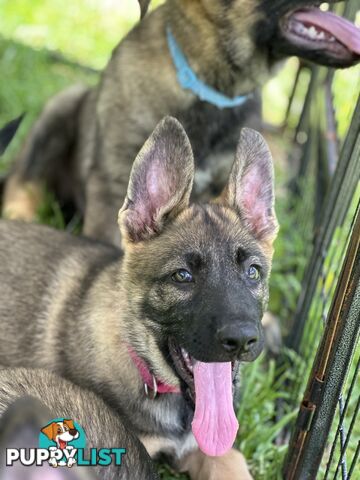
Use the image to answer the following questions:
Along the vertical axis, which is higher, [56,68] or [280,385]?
[56,68]

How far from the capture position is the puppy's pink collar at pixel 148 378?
9.27ft

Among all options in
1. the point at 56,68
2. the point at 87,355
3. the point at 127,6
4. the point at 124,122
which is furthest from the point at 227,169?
the point at 127,6

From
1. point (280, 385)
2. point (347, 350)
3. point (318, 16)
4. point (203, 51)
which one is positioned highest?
point (318, 16)

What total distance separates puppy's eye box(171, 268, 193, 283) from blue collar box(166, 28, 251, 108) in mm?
1283

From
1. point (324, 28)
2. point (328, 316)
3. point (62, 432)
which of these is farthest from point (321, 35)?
point (62, 432)

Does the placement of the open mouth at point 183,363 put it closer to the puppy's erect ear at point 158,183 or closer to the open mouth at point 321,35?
the puppy's erect ear at point 158,183

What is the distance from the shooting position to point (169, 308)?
2604mm

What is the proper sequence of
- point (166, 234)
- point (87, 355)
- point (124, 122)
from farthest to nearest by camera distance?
point (124, 122)
point (87, 355)
point (166, 234)

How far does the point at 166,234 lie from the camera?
278 centimetres

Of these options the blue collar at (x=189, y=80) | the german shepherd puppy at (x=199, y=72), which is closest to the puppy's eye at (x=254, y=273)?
the german shepherd puppy at (x=199, y=72)

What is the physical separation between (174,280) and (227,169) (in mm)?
1290

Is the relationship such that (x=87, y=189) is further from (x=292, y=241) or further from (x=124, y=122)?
(x=292, y=241)

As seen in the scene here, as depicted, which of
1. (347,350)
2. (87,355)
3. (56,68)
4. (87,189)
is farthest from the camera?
(56,68)

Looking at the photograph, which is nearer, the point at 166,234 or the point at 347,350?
the point at 347,350
